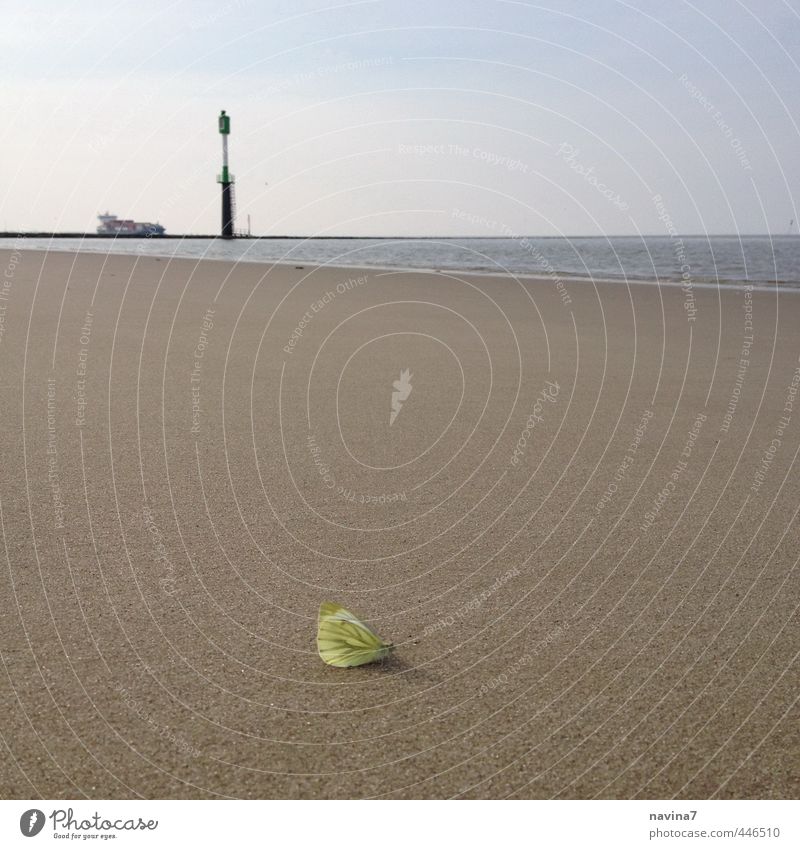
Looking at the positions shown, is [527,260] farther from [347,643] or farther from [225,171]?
[347,643]

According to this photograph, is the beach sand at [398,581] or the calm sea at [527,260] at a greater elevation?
the calm sea at [527,260]

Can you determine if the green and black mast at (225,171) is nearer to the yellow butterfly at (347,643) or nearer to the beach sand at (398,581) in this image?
the beach sand at (398,581)

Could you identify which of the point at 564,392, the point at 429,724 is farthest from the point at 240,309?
the point at 429,724

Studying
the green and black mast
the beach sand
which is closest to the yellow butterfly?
the beach sand

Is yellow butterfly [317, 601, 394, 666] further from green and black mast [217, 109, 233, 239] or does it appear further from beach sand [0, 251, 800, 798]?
green and black mast [217, 109, 233, 239]

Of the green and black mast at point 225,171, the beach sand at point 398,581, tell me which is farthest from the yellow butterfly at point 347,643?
the green and black mast at point 225,171
